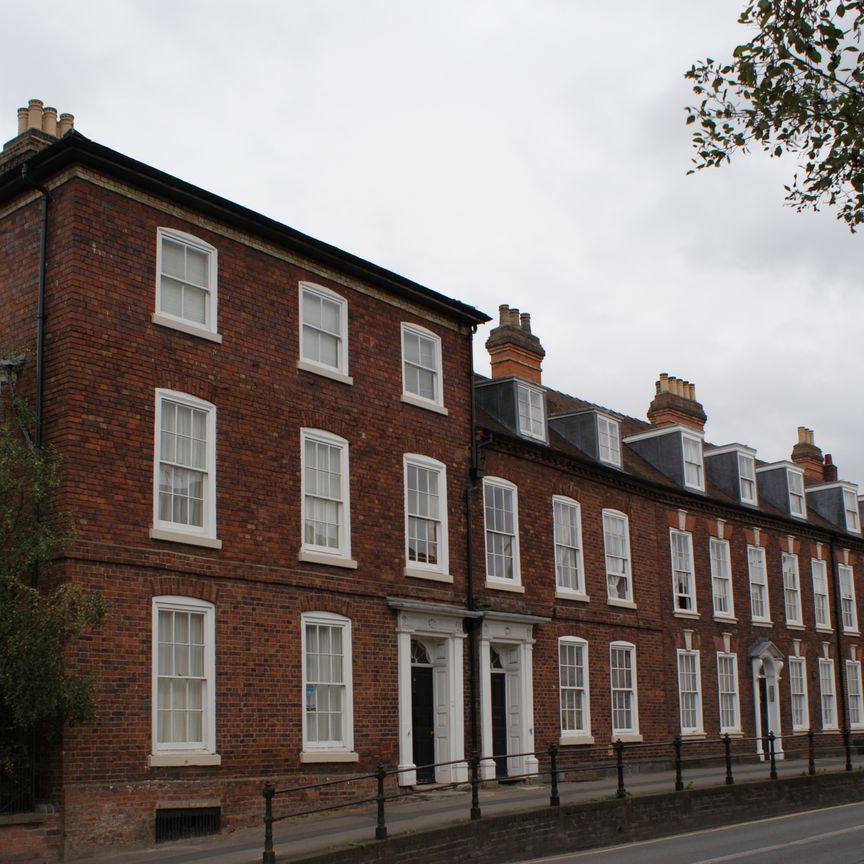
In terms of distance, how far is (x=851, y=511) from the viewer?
1575 inches

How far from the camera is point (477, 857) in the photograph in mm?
16000

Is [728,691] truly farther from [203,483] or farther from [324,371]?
[203,483]

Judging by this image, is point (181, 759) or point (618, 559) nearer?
point (181, 759)

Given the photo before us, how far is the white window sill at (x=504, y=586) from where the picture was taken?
2316cm

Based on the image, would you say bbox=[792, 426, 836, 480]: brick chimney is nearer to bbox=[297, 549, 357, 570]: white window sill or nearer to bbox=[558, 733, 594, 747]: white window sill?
bbox=[558, 733, 594, 747]: white window sill

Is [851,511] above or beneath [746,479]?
beneath

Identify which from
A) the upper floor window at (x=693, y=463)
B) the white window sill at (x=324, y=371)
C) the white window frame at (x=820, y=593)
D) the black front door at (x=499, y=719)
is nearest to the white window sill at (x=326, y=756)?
the black front door at (x=499, y=719)

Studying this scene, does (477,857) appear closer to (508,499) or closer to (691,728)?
(508,499)

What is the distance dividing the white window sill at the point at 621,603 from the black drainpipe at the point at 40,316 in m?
14.1

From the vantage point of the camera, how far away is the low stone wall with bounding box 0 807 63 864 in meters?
14.4

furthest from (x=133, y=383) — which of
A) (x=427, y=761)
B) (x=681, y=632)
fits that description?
(x=681, y=632)

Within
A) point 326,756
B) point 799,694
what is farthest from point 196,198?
point 799,694

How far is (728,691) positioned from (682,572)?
3.58 m

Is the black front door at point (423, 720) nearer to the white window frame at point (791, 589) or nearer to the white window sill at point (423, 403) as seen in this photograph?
the white window sill at point (423, 403)
